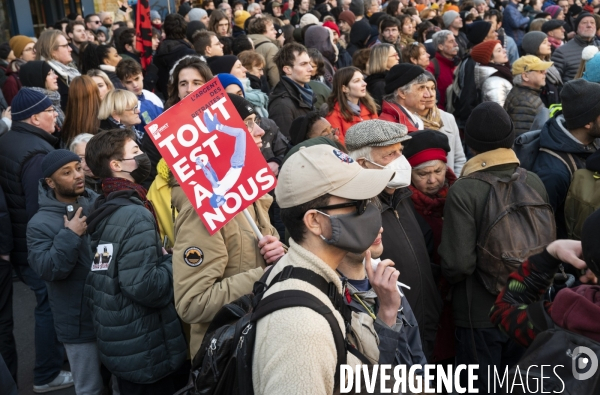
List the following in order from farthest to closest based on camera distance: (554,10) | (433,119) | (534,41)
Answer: (554,10)
(534,41)
(433,119)

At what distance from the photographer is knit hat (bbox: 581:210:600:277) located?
2154mm

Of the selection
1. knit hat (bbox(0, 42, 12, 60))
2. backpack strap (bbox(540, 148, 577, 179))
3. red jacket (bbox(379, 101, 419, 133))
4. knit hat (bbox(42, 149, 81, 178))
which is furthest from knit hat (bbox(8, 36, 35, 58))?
backpack strap (bbox(540, 148, 577, 179))

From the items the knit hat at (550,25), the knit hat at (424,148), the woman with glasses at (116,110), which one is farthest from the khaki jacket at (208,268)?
the knit hat at (550,25)

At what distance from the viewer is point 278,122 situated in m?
6.68

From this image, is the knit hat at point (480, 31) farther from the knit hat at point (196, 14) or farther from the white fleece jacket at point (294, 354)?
the white fleece jacket at point (294, 354)

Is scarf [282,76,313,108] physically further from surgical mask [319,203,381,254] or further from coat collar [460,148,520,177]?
surgical mask [319,203,381,254]

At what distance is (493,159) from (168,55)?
21.0 feet

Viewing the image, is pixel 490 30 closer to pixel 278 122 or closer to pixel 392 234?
pixel 278 122

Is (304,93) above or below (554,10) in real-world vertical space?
above

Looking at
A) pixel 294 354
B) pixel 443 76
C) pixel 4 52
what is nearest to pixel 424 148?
pixel 294 354

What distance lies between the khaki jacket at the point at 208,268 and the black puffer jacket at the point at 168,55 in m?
6.18

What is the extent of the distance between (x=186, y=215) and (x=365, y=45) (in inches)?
328

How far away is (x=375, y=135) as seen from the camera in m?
3.87

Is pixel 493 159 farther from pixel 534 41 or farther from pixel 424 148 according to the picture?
pixel 534 41
